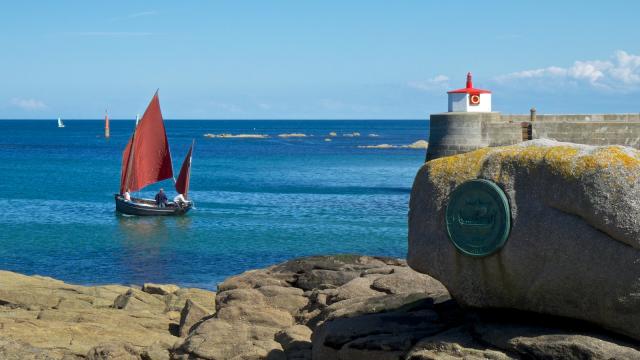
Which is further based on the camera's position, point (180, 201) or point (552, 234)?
point (180, 201)

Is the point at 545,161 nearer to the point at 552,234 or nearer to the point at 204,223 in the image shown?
the point at 552,234

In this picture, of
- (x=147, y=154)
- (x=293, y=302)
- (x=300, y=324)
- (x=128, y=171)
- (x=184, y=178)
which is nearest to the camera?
(x=300, y=324)

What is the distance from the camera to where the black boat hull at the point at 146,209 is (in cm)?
4969

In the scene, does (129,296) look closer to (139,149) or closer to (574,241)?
(574,241)

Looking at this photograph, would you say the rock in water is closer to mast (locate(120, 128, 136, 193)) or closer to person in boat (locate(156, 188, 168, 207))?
person in boat (locate(156, 188, 168, 207))

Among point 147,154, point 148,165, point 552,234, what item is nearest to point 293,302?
point 552,234

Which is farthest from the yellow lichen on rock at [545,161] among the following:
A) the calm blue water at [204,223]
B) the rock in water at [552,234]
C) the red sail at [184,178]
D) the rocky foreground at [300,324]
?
the red sail at [184,178]

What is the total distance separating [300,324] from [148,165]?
40.3 meters

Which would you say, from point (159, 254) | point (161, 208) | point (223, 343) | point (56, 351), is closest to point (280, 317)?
point (223, 343)

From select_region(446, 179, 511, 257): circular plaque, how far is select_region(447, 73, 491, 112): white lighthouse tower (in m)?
26.8

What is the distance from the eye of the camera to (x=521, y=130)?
34562 mm

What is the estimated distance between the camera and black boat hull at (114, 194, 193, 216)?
163 ft

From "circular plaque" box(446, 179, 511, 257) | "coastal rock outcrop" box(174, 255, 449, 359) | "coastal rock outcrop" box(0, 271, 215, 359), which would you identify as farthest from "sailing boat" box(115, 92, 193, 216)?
"circular plaque" box(446, 179, 511, 257)

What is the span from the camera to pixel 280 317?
13.7 m
